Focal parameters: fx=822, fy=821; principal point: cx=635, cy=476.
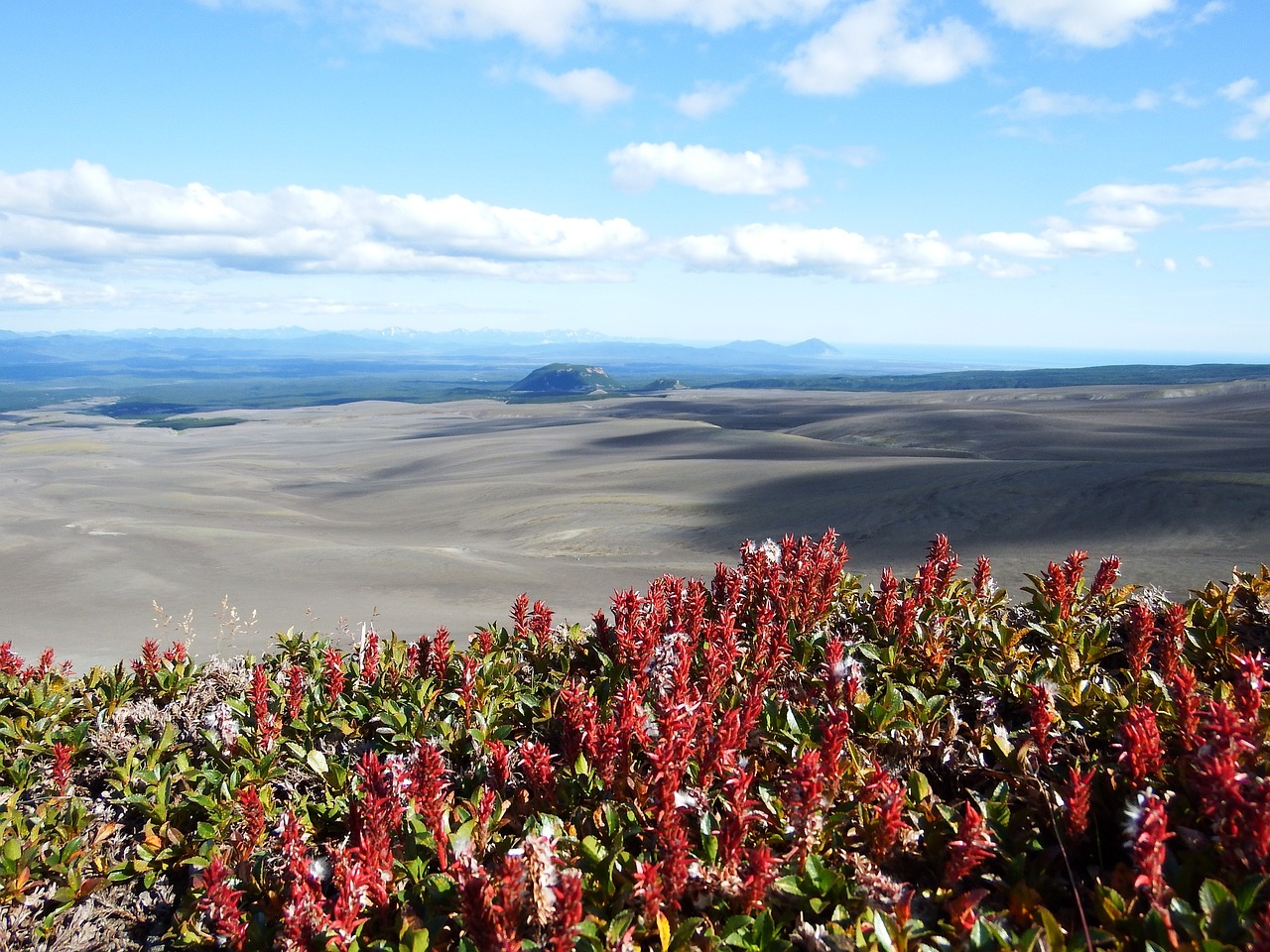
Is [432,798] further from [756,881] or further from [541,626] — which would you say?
[541,626]

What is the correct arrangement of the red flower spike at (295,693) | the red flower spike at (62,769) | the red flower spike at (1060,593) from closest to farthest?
the red flower spike at (62,769) → the red flower spike at (295,693) → the red flower spike at (1060,593)

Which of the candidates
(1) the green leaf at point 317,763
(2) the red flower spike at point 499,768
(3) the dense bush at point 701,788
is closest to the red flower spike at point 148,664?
(3) the dense bush at point 701,788

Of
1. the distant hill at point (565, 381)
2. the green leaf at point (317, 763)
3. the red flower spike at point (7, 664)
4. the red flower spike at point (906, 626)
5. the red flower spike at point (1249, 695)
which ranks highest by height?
the distant hill at point (565, 381)

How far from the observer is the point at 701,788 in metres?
2.78

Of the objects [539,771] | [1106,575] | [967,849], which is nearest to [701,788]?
[539,771]

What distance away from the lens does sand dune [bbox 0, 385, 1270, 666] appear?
11195 millimetres

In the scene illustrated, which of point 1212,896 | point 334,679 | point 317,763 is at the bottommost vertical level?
point 317,763

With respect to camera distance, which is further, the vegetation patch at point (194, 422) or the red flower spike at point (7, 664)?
the vegetation patch at point (194, 422)

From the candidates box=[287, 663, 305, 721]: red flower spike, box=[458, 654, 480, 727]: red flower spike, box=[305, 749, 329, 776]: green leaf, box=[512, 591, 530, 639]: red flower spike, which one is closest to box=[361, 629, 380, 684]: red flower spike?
box=[287, 663, 305, 721]: red flower spike

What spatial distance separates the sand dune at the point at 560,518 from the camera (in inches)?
441

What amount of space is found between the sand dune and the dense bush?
15.0 feet

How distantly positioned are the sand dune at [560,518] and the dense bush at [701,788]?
4563mm

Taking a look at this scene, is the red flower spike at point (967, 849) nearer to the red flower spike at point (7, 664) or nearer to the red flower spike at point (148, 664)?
the red flower spike at point (148, 664)

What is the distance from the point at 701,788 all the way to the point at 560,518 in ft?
55.0
